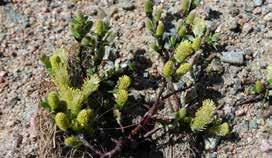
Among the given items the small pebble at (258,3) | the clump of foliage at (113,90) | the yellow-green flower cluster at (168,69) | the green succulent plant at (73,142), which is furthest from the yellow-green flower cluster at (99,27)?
the small pebble at (258,3)

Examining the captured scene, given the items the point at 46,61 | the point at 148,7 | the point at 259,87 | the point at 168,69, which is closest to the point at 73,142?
the point at 46,61

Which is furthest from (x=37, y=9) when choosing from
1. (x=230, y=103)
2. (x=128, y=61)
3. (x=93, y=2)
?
(x=230, y=103)

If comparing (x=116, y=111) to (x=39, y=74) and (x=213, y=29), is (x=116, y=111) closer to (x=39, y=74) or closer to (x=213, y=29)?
(x=39, y=74)

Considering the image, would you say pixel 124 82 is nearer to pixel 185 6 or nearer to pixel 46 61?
pixel 46 61

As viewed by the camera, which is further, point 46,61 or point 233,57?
point 233,57

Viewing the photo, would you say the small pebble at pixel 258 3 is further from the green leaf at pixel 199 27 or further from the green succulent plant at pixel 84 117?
the green succulent plant at pixel 84 117

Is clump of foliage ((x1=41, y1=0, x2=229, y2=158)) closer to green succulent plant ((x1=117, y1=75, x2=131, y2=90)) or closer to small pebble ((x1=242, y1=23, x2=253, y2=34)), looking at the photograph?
green succulent plant ((x1=117, y1=75, x2=131, y2=90))
